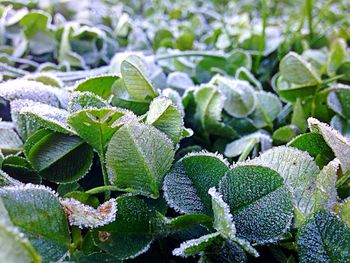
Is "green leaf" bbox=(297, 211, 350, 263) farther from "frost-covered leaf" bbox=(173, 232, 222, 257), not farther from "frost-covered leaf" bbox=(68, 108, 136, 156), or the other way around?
"frost-covered leaf" bbox=(68, 108, 136, 156)

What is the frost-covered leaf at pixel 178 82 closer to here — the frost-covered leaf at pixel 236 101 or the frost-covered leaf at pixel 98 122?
the frost-covered leaf at pixel 236 101

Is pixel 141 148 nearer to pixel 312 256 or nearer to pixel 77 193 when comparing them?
pixel 77 193

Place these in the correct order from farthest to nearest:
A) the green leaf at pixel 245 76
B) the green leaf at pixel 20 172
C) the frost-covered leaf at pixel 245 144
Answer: the green leaf at pixel 245 76 < the frost-covered leaf at pixel 245 144 < the green leaf at pixel 20 172

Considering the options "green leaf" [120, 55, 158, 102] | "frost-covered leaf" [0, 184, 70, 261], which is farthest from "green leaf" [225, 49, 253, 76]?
"frost-covered leaf" [0, 184, 70, 261]

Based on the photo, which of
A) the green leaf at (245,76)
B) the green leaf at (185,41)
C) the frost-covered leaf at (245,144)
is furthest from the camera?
the green leaf at (185,41)

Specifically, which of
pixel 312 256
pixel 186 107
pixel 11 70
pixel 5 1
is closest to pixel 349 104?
pixel 186 107

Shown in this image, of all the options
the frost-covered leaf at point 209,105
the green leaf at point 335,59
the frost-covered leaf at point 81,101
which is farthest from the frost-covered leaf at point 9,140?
the green leaf at point 335,59

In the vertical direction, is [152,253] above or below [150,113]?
below

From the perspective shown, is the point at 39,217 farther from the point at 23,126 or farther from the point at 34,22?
the point at 34,22
